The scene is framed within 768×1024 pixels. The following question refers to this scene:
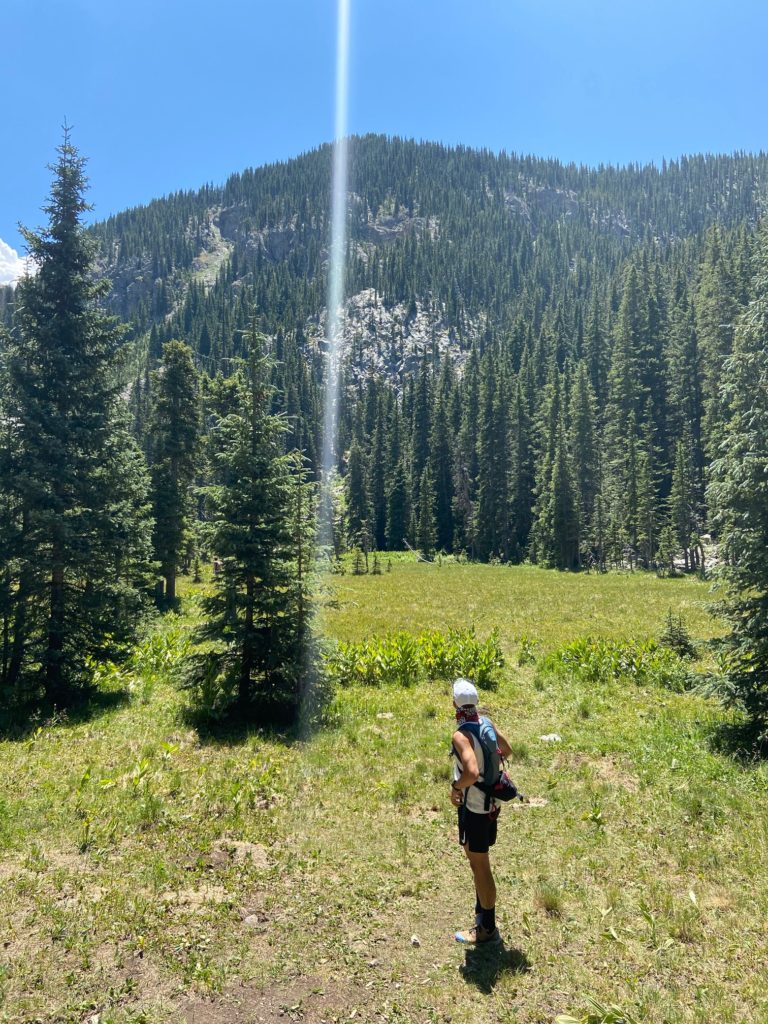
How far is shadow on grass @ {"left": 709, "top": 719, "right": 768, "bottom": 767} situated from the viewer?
30.3ft

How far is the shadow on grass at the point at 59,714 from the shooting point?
1160 centimetres

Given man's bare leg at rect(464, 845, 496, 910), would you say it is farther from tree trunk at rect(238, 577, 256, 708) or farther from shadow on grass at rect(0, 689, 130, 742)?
shadow on grass at rect(0, 689, 130, 742)

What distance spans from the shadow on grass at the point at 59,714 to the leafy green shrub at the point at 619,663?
11951 mm

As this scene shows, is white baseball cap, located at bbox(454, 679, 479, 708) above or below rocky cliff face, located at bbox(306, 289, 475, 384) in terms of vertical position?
below

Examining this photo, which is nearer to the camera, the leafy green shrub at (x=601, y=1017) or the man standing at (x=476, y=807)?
the leafy green shrub at (x=601, y=1017)

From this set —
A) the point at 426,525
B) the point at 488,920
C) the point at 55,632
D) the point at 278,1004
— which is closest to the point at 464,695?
the point at 488,920

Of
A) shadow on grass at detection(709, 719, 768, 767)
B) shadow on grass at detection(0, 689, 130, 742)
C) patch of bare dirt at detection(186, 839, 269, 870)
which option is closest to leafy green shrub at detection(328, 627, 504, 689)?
shadow on grass at detection(0, 689, 130, 742)

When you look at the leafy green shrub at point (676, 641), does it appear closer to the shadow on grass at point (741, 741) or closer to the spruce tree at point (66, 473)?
the shadow on grass at point (741, 741)

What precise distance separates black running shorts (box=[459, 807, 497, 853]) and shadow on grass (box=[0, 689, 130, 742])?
9.96 metres

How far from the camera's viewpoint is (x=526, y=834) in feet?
25.1

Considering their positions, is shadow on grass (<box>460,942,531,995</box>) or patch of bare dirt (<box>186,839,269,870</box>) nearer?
shadow on grass (<box>460,942,531,995</box>)

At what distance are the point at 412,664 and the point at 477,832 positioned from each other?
426 inches

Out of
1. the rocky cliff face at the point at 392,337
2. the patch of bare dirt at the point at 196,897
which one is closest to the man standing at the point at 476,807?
the patch of bare dirt at the point at 196,897

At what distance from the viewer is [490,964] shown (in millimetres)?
5223
